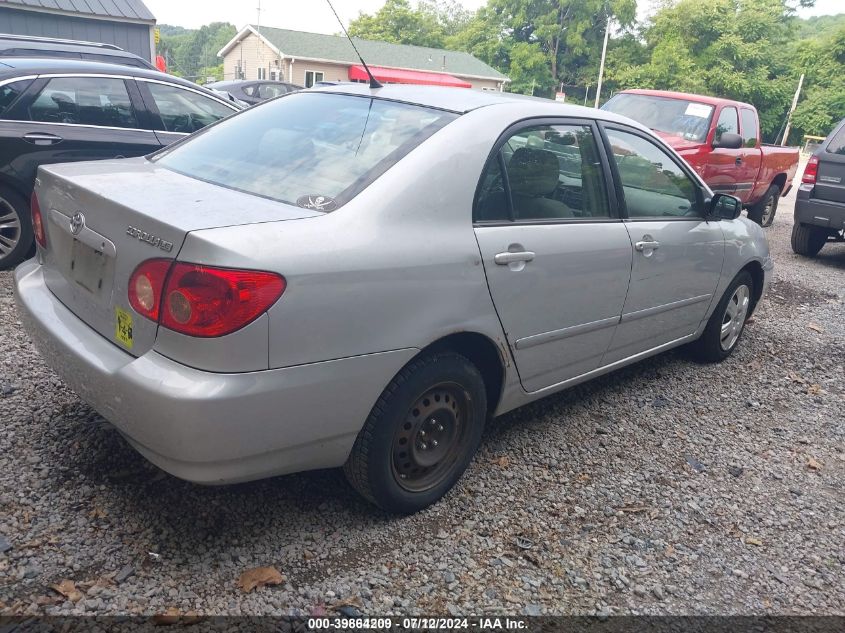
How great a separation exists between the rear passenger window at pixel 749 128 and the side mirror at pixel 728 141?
1101mm

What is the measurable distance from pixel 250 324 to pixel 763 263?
422 cm

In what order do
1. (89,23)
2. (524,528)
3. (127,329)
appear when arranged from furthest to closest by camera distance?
(89,23), (524,528), (127,329)

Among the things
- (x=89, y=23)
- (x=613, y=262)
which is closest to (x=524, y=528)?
(x=613, y=262)

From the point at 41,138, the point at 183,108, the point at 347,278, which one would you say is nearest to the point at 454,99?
the point at 347,278

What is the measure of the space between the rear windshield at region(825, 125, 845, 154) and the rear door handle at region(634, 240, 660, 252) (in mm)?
6352

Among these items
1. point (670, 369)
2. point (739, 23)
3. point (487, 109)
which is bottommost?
point (670, 369)

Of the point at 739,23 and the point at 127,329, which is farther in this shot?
the point at 739,23

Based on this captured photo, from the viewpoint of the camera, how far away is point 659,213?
3998mm

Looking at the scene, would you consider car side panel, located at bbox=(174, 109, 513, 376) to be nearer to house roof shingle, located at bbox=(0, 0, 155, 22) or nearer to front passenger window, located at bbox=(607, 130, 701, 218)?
front passenger window, located at bbox=(607, 130, 701, 218)

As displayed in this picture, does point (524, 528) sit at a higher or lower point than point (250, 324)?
lower

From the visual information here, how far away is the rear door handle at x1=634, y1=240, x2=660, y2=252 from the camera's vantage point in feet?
12.1

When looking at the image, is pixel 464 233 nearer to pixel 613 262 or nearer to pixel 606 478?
pixel 613 262

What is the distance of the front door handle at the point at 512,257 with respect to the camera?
9.50 ft

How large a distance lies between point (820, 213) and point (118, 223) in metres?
8.82
